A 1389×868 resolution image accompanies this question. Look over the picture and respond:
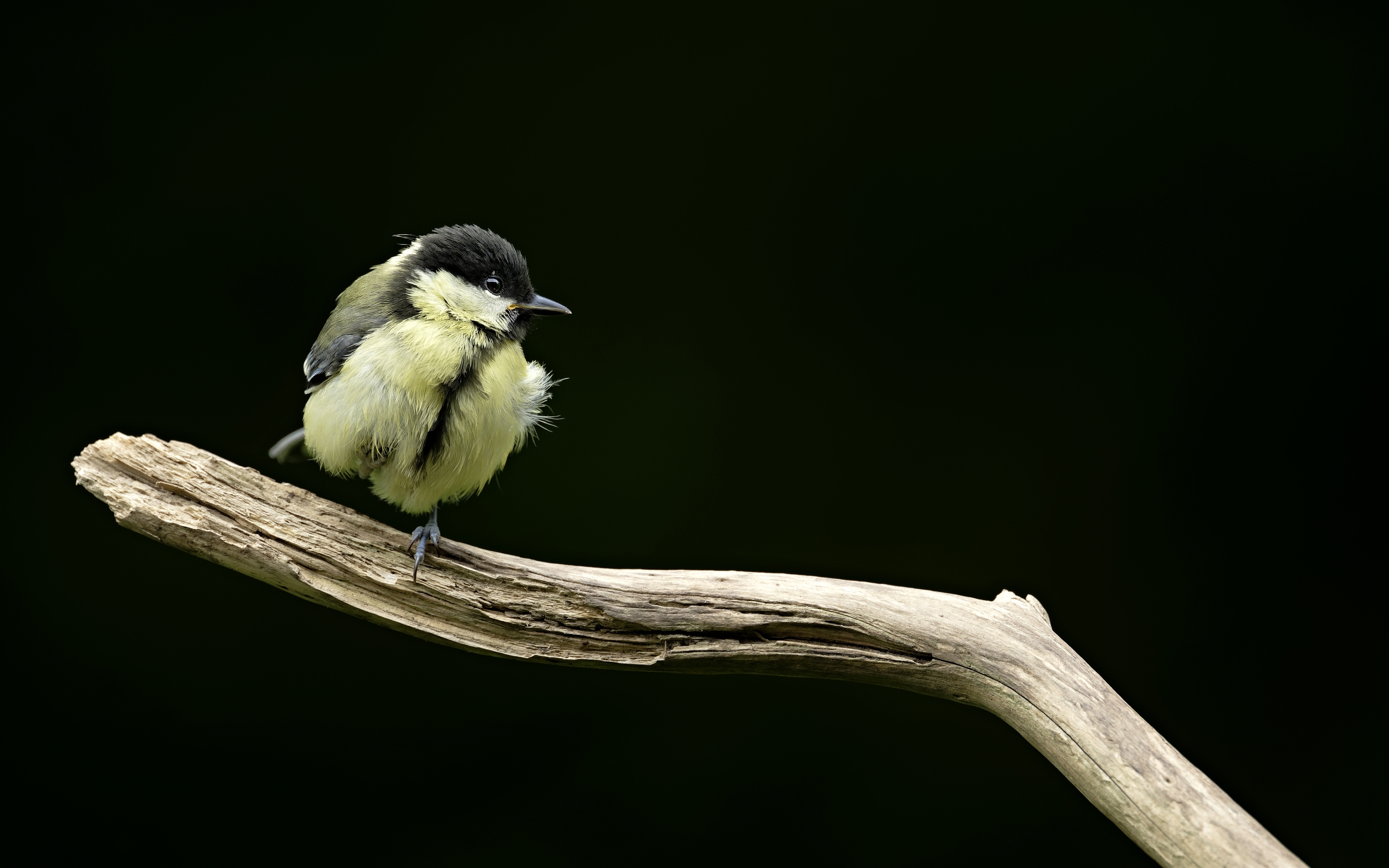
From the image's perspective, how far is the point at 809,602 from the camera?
2.07 metres

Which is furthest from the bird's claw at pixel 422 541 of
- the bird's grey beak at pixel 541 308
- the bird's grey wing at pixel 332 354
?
the bird's grey beak at pixel 541 308

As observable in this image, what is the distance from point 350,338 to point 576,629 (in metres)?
0.74

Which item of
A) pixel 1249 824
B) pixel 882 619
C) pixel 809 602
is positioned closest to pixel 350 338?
pixel 809 602

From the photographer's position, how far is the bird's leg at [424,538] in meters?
2.09

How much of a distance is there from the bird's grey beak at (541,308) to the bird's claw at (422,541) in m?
0.47

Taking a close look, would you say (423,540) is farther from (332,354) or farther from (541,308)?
(541,308)

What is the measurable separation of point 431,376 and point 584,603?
0.53 meters

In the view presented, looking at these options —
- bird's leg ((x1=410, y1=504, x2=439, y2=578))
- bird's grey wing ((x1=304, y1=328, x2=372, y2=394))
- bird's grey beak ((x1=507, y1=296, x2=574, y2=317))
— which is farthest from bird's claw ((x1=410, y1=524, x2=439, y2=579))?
bird's grey beak ((x1=507, y1=296, x2=574, y2=317))

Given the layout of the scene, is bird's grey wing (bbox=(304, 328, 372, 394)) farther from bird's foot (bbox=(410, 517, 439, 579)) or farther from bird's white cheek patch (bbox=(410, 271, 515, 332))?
bird's foot (bbox=(410, 517, 439, 579))

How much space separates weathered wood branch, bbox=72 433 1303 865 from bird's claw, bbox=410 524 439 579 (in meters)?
0.02

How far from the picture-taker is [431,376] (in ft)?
6.63

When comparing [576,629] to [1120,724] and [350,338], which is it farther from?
[1120,724]

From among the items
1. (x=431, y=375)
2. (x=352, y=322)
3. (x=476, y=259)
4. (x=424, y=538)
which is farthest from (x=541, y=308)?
(x=424, y=538)

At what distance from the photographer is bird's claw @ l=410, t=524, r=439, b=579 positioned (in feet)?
6.85
